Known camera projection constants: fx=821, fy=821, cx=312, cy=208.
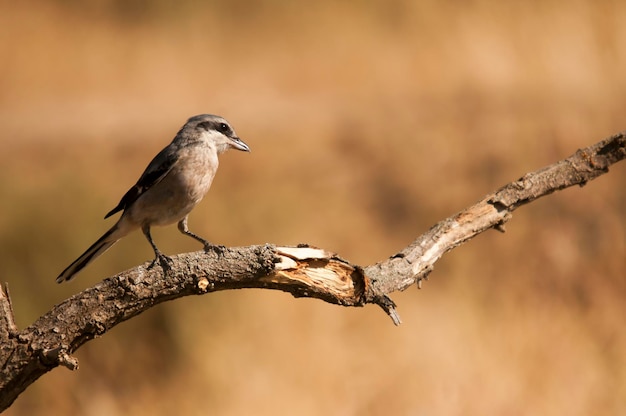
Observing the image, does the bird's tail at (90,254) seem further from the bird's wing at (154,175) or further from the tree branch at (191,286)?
the tree branch at (191,286)

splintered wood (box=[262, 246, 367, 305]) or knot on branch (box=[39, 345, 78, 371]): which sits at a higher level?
splintered wood (box=[262, 246, 367, 305])

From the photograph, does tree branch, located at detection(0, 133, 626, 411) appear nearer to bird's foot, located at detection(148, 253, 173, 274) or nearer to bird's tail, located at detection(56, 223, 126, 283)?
bird's foot, located at detection(148, 253, 173, 274)

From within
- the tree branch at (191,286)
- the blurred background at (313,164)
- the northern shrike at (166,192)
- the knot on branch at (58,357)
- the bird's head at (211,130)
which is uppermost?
the blurred background at (313,164)

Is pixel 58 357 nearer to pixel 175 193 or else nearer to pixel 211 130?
pixel 175 193

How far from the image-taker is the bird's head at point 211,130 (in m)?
4.38

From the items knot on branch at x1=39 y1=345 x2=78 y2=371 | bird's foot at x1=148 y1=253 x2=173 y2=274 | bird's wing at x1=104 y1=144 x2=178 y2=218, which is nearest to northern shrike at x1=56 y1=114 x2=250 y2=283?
bird's wing at x1=104 y1=144 x2=178 y2=218

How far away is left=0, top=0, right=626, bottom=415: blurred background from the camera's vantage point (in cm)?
804

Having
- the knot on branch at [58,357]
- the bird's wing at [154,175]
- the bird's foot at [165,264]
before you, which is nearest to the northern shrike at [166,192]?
the bird's wing at [154,175]

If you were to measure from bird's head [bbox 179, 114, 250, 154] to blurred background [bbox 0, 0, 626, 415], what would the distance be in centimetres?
379

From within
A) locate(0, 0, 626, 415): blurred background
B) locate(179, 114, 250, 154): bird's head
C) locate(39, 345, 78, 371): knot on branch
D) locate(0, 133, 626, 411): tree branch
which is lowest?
locate(39, 345, 78, 371): knot on branch

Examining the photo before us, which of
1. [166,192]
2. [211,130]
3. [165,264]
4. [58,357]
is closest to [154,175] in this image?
[166,192]

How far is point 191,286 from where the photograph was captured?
129 inches

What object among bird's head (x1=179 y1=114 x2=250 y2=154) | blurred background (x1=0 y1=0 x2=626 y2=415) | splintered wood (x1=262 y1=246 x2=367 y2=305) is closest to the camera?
splintered wood (x1=262 y1=246 x2=367 y2=305)

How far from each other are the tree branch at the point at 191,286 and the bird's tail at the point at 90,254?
29.7 inches
